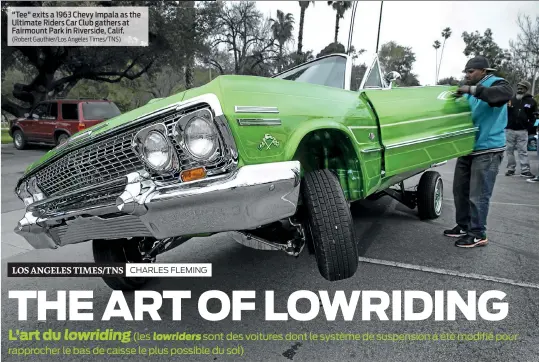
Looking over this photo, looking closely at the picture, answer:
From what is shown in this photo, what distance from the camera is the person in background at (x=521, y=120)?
7.88m

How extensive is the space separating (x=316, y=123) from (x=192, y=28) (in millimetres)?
17228

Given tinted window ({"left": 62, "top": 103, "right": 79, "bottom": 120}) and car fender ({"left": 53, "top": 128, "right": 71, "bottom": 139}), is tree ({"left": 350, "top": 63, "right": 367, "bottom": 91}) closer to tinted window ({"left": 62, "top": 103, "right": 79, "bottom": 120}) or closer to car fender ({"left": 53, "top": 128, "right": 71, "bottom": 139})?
tinted window ({"left": 62, "top": 103, "right": 79, "bottom": 120})

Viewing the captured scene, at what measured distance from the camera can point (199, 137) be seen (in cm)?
197

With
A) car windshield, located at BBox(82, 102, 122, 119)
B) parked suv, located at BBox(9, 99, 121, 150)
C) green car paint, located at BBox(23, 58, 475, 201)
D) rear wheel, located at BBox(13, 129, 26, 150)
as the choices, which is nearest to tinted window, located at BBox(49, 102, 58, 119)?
parked suv, located at BBox(9, 99, 121, 150)

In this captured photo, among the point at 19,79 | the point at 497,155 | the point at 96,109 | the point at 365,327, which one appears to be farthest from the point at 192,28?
the point at 19,79

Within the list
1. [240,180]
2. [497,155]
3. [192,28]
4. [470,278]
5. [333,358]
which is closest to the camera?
[240,180]

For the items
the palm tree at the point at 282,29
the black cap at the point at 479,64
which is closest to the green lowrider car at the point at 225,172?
the black cap at the point at 479,64

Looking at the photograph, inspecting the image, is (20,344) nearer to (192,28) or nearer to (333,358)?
(333,358)

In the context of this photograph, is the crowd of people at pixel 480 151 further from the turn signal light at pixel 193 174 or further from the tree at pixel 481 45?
the tree at pixel 481 45

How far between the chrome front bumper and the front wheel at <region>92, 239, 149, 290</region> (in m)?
0.93

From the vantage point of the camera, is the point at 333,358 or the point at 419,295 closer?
the point at 333,358

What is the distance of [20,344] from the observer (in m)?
2.46

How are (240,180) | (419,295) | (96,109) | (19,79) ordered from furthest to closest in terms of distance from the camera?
(19,79), (96,109), (419,295), (240,180)

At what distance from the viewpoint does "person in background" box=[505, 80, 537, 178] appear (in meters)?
7.88
